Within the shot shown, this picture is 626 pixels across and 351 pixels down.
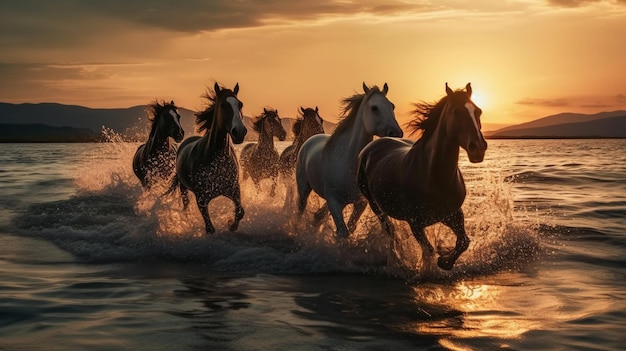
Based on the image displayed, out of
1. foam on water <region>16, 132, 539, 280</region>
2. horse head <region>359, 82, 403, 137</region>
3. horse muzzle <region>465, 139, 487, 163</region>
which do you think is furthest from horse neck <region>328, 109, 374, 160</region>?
horse muzzle <region>465, 139, 487, 163</region>

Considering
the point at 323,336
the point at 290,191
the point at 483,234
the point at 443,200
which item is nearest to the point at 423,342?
the point at 323,336

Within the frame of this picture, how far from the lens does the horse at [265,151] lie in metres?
15.6

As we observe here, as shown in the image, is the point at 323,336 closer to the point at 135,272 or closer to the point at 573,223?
the point at 135,272

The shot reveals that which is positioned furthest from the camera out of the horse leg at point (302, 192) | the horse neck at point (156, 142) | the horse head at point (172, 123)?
the horse neck at point (156, 142)

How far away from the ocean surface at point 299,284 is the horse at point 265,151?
2.78 feet

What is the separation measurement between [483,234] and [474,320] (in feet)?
15.1

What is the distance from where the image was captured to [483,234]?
35.9ft

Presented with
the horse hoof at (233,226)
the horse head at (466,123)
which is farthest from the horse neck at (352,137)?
the horse hoof at (233,226)

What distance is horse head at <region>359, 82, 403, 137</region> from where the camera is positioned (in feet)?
30.2

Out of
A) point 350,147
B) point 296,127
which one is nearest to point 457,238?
point 350,147

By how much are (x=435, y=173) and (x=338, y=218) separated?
1994mm

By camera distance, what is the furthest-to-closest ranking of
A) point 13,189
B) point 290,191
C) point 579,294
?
1. point 13,189
2. point 290,191
3. point 579,294

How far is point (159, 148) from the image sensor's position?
14367mm

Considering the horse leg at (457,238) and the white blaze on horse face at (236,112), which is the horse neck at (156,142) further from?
the horse leg at (457,238)
